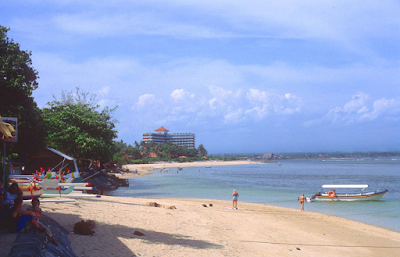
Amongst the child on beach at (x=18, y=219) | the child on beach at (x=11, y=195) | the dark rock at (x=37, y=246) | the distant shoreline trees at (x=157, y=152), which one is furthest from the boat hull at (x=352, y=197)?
the distant shoreline trees at (x=157, y=152)

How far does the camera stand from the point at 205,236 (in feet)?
37.2

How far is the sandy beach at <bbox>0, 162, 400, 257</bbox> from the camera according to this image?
8906 millimetres

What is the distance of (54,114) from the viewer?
30.8 m

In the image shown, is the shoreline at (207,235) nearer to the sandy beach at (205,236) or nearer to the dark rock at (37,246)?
the sandy beach at (205,236)

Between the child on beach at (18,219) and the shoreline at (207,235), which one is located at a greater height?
the child on beach at (18,219)

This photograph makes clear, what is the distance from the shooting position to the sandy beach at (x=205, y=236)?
29.2ft

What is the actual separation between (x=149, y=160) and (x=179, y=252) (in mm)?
116818

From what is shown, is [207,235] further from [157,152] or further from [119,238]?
[157,152]

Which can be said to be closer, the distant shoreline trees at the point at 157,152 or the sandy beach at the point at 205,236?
the sandy beach at the point at 205,236

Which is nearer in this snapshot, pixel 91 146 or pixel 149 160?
pixel 91 146

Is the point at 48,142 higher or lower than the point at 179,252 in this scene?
higher

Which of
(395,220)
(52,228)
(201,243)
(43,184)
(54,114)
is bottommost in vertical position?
(395,220)

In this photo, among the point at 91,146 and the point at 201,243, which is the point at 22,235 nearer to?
the point at 201,243

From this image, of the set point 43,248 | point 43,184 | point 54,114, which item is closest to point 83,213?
point 43,184
